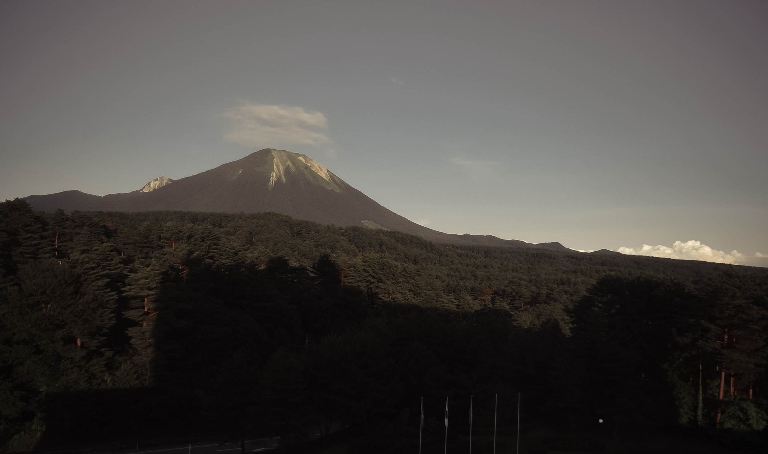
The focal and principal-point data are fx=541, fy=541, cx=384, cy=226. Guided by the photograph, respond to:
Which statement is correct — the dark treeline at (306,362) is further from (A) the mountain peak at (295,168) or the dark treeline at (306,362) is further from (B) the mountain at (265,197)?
(A) the mountain peak at (295,168)

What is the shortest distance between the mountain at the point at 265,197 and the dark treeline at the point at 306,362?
334 feet

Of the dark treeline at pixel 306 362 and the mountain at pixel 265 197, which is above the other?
the mountain at pixel 265 197

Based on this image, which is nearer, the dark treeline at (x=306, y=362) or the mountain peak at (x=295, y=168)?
the dark treeline at (x=306, y=362)

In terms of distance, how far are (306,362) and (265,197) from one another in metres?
126

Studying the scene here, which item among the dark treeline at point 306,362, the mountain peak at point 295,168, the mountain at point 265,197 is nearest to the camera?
the dark treeline at point 306,362

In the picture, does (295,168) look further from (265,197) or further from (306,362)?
(306,362)

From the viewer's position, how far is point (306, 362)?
96.6ft

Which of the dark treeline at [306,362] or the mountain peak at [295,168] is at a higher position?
the mountain peak at [295,168]

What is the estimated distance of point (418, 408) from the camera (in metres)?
29.5

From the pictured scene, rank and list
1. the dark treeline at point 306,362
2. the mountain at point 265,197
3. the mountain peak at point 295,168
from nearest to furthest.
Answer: the dark treeline at point 306,362 → the mountain at point 265,197 → the mountain peak at point 295,168

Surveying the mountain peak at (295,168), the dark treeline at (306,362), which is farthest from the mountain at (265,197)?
the dark treeline at (306,362)

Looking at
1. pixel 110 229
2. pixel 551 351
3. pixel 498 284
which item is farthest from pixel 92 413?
pixel 498 284

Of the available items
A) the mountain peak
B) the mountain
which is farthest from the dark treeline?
the mountain peak

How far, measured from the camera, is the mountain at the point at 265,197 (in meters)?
144
